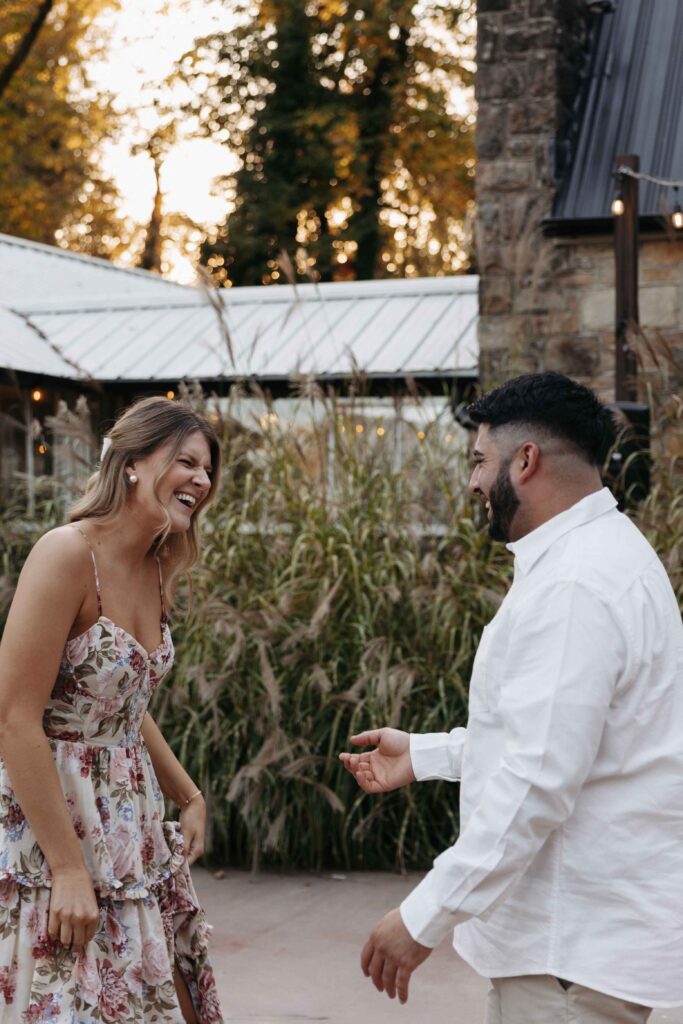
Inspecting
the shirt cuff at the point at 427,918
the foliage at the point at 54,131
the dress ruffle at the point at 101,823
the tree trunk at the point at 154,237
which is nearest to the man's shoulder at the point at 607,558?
the shirt cuff at the point at 427,918

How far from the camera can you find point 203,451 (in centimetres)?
301

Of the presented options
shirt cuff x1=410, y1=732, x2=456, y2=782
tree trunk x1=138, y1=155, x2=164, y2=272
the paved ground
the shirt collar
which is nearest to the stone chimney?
the paved ground

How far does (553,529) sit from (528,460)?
0.14 meters

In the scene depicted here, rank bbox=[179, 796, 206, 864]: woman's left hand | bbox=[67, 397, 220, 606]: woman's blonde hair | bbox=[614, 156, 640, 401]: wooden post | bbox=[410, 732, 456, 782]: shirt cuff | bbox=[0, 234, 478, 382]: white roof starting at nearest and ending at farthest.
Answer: bbox=[410, 732, 456, 782]: shirt cuff, bbox=[67, 397, 220, 606]: woman's blonde hair, bbox=[179, 796, 206, 864]: woman's left hand, bbox=[614, 156, 640, 401]: wooden post, bbox=[0, 234, 478, 382]: white roof

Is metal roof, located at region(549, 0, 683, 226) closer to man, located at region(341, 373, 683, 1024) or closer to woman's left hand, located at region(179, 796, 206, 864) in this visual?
woman's left hand, located at region(179, 796, 206, 864)

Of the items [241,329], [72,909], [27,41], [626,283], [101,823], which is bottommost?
[72,909]

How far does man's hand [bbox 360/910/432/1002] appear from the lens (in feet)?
7.02

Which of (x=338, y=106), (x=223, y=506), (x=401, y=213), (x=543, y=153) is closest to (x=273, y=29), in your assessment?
(x=338, y=106)

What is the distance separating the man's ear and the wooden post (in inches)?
217

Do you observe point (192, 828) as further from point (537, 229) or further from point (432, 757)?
point (537, 229)

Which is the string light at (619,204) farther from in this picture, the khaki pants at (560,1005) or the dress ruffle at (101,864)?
the khaki pants at (560,1005)

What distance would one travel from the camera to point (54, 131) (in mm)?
26531

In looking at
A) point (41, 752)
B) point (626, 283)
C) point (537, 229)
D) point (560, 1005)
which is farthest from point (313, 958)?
point (537, 229)

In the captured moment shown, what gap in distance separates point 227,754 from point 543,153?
217 inches
